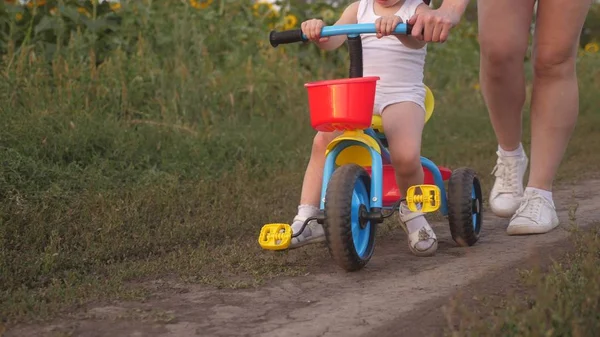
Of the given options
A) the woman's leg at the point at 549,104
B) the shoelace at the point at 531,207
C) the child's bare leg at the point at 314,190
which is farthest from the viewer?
the shoelace at the point at 531,207

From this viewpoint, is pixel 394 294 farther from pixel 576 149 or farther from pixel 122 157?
pixel 576 149

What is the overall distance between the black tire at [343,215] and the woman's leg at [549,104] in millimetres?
1030

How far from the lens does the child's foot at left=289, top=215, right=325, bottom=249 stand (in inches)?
148

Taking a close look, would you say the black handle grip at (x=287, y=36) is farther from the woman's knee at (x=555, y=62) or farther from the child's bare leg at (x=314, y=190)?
the woman's knee at (x=555, y=62)

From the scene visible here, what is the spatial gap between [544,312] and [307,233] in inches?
53.6

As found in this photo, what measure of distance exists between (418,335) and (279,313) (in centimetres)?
54

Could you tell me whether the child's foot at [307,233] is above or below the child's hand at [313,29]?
below

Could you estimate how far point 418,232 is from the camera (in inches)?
152

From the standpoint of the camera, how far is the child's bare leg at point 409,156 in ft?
12.3

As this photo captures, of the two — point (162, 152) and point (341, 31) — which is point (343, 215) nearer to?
point (341, 31)

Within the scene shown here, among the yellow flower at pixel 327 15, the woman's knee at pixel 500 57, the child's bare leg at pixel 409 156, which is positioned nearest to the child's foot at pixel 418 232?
the child's bare leg at pixel 409 156

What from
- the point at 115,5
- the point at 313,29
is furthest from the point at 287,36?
the point at 115,5

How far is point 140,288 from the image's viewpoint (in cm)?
343


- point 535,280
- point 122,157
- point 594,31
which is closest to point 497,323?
point 535,280
